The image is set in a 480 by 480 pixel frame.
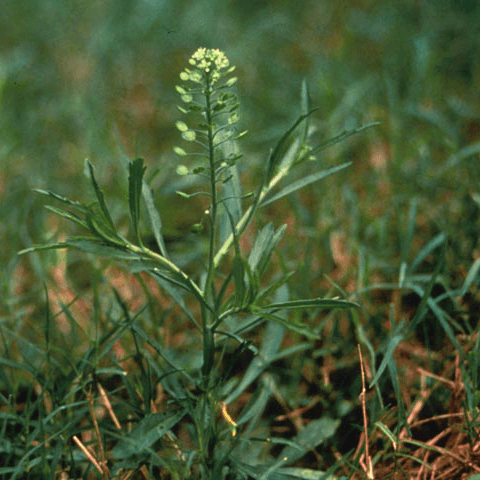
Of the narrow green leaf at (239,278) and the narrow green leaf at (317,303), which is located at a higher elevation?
the narrow green leaf at (239,278)

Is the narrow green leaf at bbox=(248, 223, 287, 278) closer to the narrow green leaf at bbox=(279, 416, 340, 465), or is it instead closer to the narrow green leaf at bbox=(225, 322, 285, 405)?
the narrow green leaf at bbox=(225, 322, 285, 405)

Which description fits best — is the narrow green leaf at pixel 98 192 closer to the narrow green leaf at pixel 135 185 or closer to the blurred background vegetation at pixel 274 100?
the narrow green leaf at pixel 135 185

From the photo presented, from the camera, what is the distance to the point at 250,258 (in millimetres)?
1519

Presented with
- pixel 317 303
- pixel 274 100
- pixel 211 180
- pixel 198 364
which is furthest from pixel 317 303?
pixel 274 100

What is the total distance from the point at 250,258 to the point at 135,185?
29cm

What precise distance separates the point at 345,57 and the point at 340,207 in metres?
1.00

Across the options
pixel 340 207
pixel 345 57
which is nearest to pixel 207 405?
pixel 340 207

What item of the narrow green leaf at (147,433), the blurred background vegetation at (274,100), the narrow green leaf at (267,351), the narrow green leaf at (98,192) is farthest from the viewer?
the blurred background vegetation at (274,100)

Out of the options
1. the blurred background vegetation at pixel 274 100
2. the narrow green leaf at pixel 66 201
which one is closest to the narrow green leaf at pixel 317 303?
the narrow green leaf at pixel 66 201

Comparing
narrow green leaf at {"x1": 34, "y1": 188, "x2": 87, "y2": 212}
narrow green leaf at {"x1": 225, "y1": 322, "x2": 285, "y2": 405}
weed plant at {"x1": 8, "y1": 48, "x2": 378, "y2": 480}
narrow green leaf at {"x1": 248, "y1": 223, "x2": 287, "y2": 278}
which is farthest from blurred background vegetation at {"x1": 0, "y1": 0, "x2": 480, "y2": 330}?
narrow green leaf at {"x1": 34, "y1": 188, "x2": 87, "y2": 212}

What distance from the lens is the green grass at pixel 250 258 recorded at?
156cm

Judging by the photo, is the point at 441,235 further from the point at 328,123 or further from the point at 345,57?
the point at 345,57

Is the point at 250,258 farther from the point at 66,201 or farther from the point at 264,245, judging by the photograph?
the point at 66,201

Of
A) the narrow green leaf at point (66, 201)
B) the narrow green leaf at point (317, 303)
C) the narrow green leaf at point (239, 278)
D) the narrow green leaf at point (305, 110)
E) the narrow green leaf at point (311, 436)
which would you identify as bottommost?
the narrow green leaf at point (311, 436)
